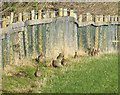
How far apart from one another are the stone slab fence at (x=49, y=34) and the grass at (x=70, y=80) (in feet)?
2.85

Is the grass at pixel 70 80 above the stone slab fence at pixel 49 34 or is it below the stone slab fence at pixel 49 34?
below

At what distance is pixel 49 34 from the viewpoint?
16062 mm

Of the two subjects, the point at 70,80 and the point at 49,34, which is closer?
the point at 70,80

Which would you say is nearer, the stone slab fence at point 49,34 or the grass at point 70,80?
the grass at point 70,80

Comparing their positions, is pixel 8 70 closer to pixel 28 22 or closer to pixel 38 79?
pixel 38 79

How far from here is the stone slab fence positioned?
13570mm

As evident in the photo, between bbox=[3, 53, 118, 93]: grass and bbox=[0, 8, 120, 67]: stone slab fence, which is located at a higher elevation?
bbox=[0, 8, 120, 67]: stone slab fence

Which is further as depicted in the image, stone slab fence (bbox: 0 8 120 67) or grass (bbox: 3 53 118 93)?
stone slab fence (bbox: 0 8 120 67)

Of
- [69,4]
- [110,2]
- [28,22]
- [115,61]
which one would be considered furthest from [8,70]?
[110,2]

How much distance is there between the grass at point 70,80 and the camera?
434 inches

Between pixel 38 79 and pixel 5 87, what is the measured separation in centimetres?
140

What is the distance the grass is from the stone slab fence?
0.87 m

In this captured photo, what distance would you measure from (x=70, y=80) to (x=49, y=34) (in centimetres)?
425

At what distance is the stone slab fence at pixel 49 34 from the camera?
13570 millimetres
